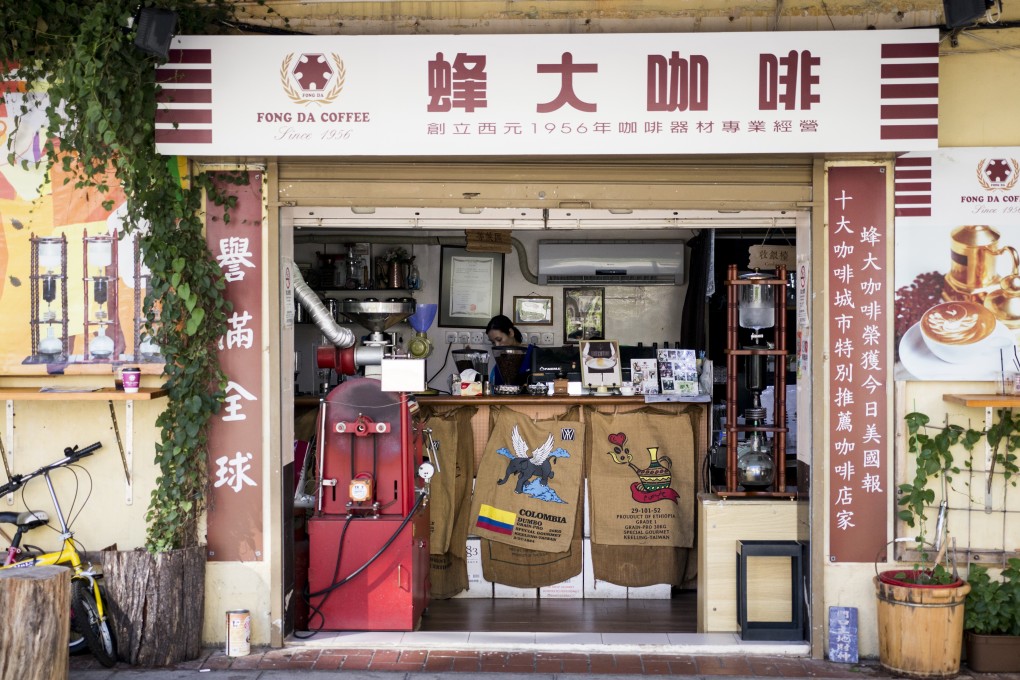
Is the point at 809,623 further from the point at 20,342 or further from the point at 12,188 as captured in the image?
the point at 12,188

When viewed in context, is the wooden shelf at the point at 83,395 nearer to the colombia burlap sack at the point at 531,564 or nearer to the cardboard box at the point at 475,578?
the cardboard box at the point at 475,578

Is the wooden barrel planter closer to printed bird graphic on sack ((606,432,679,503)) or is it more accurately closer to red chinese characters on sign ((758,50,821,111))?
printed bird graphic on sack ((606,432,679,503))

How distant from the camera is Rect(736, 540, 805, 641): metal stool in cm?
585

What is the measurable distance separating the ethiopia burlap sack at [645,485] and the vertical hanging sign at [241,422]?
2.70 m

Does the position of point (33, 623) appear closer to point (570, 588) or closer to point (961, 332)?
point (570, 588)

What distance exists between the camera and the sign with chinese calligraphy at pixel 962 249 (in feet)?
18.4

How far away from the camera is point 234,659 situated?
5605 mm

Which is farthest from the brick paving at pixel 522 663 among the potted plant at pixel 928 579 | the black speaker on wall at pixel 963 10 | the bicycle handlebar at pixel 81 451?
the black speaker on wall at pixel 963 10

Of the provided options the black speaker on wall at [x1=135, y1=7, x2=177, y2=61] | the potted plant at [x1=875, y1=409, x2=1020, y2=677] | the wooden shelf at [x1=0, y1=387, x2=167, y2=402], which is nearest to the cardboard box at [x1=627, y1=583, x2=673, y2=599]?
the potted plant at [x1=875, y1=409, x2=1020, y2=677]

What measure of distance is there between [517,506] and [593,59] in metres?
3.50

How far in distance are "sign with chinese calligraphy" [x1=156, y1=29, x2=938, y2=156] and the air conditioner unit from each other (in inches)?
166

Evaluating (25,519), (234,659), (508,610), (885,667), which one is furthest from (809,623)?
(25,519)

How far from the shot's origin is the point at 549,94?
212 inches

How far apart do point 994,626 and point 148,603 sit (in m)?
4.88
